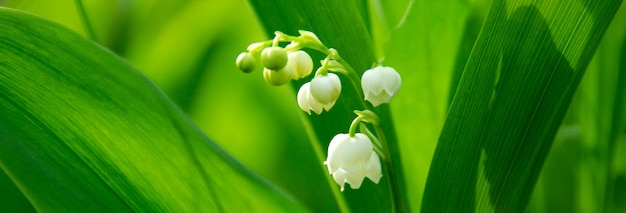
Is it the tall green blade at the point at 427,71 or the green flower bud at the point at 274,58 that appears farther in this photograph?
the tall green blade at the point at 427,71

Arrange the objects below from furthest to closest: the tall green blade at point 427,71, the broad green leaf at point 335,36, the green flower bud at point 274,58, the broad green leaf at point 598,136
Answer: the broad green leaf at point 598,136 → the tall green blade at point 427,71 → the broad green leaf at point 335,36 → the green flower bud at point 274,58

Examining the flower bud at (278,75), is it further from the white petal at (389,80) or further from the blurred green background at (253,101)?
the blurred green background at (253,101)

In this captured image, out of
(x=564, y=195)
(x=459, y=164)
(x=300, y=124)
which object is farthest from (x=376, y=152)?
(x=564, y=195)

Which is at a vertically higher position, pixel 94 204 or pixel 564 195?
pixel 94 204

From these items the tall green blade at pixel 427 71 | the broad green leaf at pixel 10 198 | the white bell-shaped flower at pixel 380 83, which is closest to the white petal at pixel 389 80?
the white bell-shaped flower at pixel 380 83

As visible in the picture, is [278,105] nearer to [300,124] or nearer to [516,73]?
[300,124]

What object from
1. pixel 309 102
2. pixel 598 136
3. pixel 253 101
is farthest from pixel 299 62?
pixel 598 136

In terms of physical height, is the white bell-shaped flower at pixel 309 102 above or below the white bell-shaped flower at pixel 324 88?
below

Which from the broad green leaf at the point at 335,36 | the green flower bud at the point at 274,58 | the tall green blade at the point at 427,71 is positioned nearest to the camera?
the green flower bud at the point at 274,58
